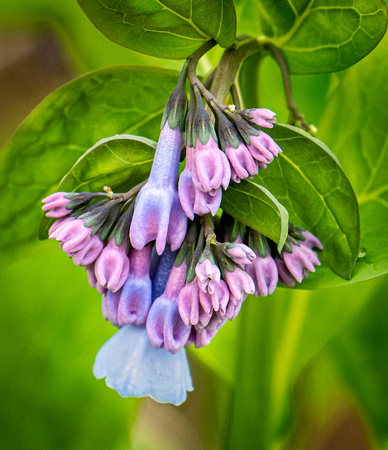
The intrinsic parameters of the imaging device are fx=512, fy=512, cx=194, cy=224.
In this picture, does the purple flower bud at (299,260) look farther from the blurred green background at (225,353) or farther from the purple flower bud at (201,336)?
the blurred green background at (225,353)

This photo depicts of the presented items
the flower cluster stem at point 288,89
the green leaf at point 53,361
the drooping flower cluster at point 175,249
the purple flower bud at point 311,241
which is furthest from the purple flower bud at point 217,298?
the green leaf at point 53,361

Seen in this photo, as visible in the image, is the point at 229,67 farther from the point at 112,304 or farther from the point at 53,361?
the point at 53,361

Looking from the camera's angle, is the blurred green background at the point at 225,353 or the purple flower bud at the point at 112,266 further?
the blurred green background at the point at 225,353

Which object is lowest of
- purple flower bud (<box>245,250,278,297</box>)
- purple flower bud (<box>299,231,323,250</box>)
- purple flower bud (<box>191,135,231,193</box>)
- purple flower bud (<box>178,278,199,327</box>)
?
purple flower bud (<box>299,231,323,250</box>)

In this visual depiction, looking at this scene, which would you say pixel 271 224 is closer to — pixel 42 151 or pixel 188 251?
pixel 188 251

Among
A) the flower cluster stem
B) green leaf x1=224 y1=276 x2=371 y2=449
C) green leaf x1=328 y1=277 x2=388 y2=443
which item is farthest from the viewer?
green leaf x1=328 y1=277 x2=388 y2=443

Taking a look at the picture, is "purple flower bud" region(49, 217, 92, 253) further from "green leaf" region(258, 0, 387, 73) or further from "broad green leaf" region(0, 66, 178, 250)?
"green leaf" region(258, 0, 387, 73)

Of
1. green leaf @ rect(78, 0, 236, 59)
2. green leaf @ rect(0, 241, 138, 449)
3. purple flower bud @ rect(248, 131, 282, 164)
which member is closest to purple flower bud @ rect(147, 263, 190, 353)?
purple flower bud @ rect(248, 131, 282, 164)
